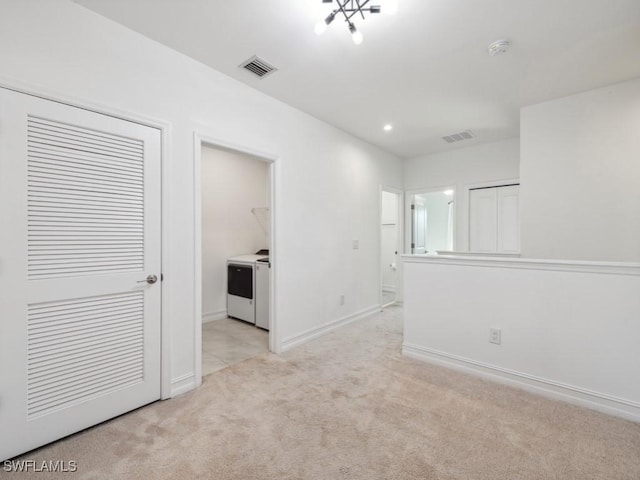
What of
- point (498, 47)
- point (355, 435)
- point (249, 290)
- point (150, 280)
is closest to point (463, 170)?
point (498, 47)

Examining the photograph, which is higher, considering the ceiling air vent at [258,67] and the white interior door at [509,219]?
the ceiling air vent at [258,67]

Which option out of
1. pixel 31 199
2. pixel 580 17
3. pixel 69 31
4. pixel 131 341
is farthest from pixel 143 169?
pixel 580 17

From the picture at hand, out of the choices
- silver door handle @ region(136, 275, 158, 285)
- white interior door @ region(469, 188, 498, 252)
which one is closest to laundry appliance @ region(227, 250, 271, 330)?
silver door handle @ region(136, 275, 158, 285)

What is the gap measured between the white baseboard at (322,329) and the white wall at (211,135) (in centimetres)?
4

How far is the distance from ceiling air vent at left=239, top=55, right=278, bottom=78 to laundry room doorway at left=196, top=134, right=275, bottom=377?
1036mm

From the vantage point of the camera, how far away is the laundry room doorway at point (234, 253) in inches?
146

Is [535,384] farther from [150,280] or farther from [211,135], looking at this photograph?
[211,135]

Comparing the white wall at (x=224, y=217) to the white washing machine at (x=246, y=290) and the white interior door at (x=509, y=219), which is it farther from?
the white interior door at (x=509, y=219)

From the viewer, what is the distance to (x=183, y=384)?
2.28m

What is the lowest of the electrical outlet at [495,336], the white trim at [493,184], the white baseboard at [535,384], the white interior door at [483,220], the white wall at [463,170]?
the white baseboard at [535,384]

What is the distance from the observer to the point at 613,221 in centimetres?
280

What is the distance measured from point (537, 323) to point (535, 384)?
48cm

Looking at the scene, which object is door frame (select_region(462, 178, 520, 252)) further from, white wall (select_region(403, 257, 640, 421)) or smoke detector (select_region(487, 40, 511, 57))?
smoke detector (select_region(487, 40, 511, 57))

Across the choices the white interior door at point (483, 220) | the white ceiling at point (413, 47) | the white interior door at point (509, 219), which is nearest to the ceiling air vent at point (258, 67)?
the white ceiling at point (413, 47)
